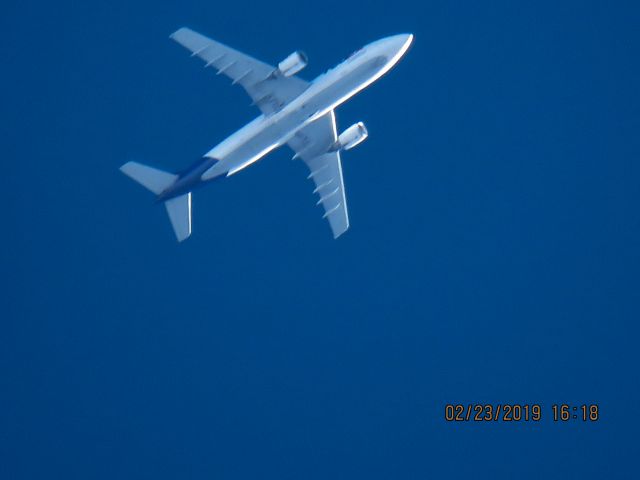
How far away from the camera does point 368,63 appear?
38062 mm

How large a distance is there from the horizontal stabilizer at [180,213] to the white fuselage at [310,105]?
77.5 inches

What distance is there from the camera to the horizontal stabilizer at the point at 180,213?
40.7m

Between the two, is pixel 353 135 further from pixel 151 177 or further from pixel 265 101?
pixel 151 177

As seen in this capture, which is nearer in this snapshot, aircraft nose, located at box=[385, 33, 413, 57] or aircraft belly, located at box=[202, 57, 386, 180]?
aircraft nose, located at box=[385, 33, 413, 57]

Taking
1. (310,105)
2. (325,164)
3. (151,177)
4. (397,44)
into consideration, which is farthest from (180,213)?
(397,44)

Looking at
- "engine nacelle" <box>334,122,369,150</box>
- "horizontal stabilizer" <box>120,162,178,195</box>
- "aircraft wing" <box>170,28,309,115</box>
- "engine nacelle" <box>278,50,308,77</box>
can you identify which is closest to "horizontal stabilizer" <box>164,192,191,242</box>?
"horizontal stabilizer" <box>120,162,178,195</box>

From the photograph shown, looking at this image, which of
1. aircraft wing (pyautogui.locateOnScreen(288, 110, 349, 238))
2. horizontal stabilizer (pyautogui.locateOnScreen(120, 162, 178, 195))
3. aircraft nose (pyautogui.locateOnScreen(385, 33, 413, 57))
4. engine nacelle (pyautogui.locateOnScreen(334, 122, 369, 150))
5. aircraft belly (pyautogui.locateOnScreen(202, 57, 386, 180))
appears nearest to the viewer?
aircraft nose (pyautogui.locateOnScreen(385, 33, 413, 57))

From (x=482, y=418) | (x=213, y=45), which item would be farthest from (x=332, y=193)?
(x=482, y=418)

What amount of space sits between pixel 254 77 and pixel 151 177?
569 cm

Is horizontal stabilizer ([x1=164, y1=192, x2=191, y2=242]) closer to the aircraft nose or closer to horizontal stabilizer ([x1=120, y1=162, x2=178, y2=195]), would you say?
horizontal stabilizer ([x1=120, y1=162, x2=178, y2=195])

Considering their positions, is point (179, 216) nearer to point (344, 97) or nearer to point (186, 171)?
point (186, 171)

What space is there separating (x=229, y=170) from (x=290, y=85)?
416 cm

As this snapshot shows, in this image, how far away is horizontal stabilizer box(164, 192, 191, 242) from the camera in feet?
133

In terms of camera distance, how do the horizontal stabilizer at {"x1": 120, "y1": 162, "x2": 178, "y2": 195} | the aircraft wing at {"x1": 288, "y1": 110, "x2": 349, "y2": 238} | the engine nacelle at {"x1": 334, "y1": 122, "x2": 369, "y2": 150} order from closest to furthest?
the horizontal stabilizer at {"x1": 120, "y1": 162, "x2": 178, "y2": 195} → the engine nacelle at {"x1": 334, "y1": 122, "x2": 369, "y2": 150} → the aircraft wing at {"x1": 288, "y1": 110, "x2": 349, "y2": 238}
